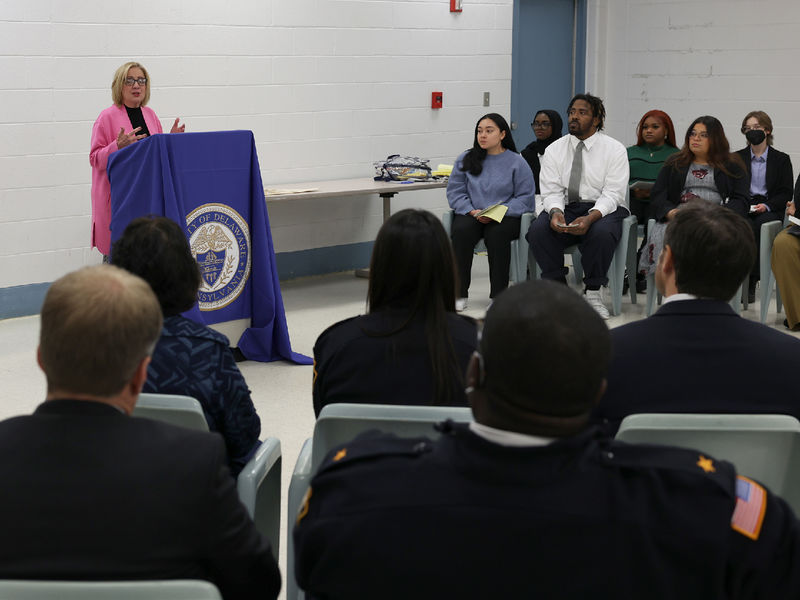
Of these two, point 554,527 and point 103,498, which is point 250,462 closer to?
point 103,498

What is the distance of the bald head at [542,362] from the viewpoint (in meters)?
1.09

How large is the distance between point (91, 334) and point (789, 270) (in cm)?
463

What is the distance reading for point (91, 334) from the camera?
1247mm

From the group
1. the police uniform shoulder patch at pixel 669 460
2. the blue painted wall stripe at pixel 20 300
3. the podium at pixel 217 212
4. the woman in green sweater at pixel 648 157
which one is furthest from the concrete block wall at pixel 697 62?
the police uniform shoulder patch at pixel 669 460

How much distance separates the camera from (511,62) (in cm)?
761

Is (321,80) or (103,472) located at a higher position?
(321,80)

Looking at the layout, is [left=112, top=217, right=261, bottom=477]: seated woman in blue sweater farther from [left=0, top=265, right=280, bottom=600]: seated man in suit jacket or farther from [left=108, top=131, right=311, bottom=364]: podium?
[left=108, top=131, right=311, bottom=364]: podium

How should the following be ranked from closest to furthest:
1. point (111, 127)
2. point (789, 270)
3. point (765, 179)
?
point (111, 127) → point (789, 270) → point (765, 179)

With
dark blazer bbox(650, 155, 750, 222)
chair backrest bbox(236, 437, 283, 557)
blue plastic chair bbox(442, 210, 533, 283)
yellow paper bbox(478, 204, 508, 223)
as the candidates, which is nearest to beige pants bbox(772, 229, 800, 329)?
dark blazer bbox(650, 155, 750, 222)

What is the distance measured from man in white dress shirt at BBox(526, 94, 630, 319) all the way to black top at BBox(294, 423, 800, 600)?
4457 mm

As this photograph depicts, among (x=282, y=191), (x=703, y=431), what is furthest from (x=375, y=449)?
(x=282, y=191)

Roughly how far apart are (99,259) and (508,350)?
16.5 ft

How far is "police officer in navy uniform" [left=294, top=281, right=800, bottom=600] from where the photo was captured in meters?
1.05

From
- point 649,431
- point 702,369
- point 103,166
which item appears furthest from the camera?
point 103,166
